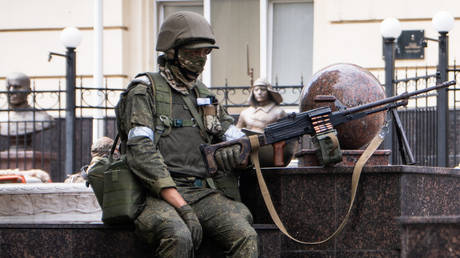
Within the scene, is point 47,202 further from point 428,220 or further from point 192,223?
point 428,220

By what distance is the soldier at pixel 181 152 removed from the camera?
6285mm

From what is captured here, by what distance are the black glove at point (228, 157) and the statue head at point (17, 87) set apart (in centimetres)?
775

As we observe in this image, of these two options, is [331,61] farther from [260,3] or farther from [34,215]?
[34,215]

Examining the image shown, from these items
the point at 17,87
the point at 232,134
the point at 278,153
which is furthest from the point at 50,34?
the point at 278,153

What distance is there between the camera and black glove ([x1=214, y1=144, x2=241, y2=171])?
664 centimetres

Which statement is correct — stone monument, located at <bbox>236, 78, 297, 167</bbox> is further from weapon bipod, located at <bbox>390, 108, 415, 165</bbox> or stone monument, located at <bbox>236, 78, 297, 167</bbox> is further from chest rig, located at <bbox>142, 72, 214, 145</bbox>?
chest rig, located at <bbox>142, 72, 214, 145</bbox>

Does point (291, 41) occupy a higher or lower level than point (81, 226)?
higher

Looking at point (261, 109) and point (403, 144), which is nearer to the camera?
point (403, 144)

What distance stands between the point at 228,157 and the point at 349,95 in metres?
1.12

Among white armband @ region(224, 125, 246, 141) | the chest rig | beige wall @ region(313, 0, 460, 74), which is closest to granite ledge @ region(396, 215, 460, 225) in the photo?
white armband @ region(224, 125, 246, 141)

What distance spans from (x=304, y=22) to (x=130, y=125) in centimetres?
973

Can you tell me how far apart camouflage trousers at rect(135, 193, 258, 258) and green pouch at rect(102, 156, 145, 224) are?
65 millimetres

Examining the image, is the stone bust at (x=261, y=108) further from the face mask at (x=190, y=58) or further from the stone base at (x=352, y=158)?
the face mask at (x=190, y=58)

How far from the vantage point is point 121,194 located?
21.1ft
